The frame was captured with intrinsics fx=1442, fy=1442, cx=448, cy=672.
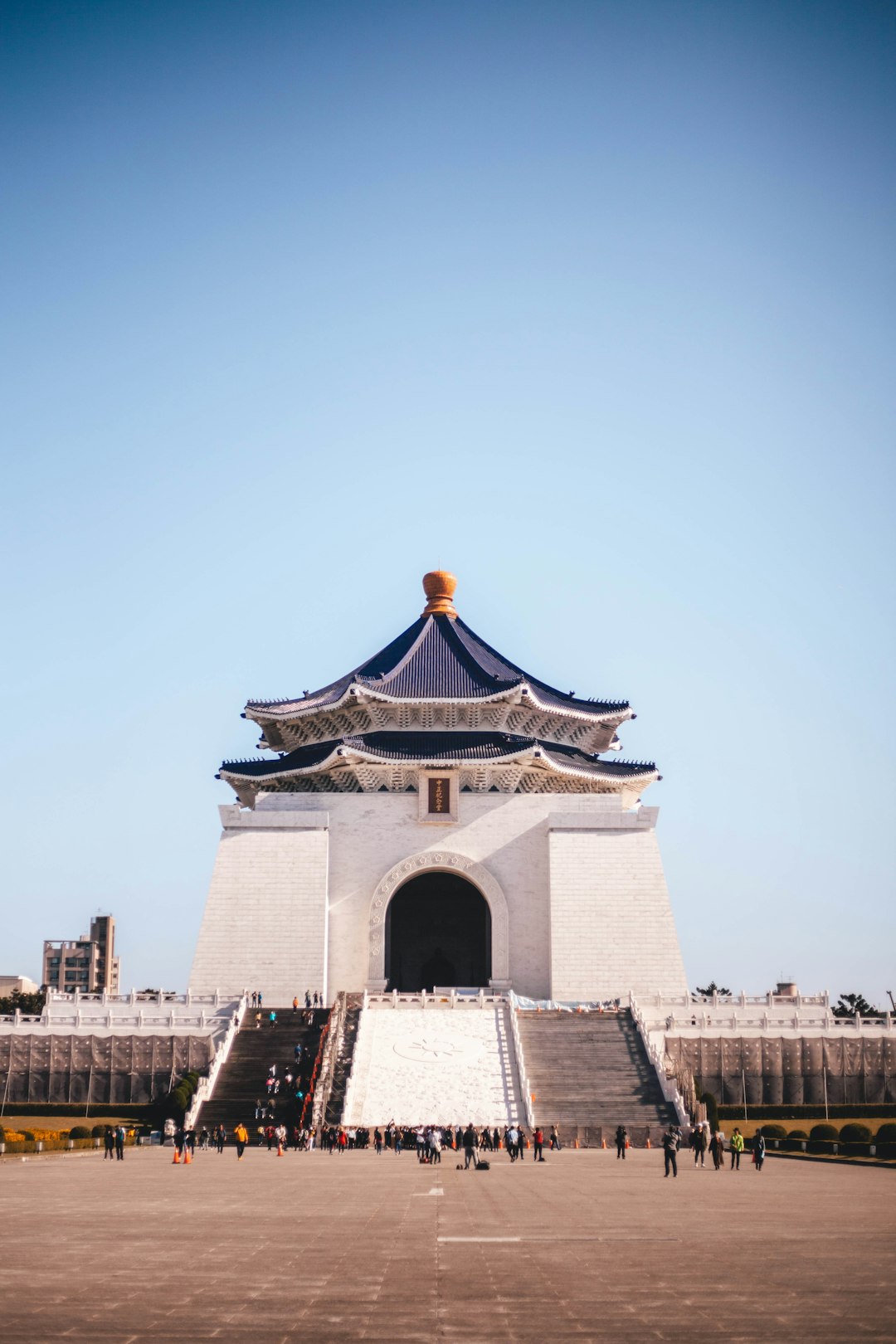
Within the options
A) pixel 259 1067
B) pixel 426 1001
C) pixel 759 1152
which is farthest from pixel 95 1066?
pixel 759 1152

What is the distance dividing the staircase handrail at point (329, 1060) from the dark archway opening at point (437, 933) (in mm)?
12675

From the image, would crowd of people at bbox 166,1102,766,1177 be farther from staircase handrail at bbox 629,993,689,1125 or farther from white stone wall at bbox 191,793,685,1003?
white stone wall at bbox 191,793,685,1003

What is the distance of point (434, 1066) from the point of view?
32719 millimetres

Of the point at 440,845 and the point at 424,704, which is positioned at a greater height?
the point at 424,704

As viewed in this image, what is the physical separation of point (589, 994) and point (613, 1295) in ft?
108

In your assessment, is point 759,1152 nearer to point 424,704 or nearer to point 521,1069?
point 521,1069

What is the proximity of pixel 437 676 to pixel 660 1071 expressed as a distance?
19.0m

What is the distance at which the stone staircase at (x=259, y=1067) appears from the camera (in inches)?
1203

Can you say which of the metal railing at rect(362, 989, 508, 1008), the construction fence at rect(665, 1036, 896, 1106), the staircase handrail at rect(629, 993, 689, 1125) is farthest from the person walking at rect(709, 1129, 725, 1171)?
the metal railing at rect(362, 989, 508, 1008)

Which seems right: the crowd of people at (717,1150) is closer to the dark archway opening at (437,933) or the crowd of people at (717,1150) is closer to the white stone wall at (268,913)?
the white stone wall at (268,913)

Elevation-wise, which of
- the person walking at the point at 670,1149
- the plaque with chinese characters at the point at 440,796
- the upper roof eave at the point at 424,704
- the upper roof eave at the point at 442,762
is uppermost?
the upper roof eave at the point at 424,704

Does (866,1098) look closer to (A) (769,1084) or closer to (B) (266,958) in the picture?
(A) (769,1084)

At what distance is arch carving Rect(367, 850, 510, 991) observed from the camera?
1720 inches

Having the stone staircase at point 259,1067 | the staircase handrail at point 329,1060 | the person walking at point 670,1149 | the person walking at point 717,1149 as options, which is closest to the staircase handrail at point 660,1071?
the person walking at point 717,1149
